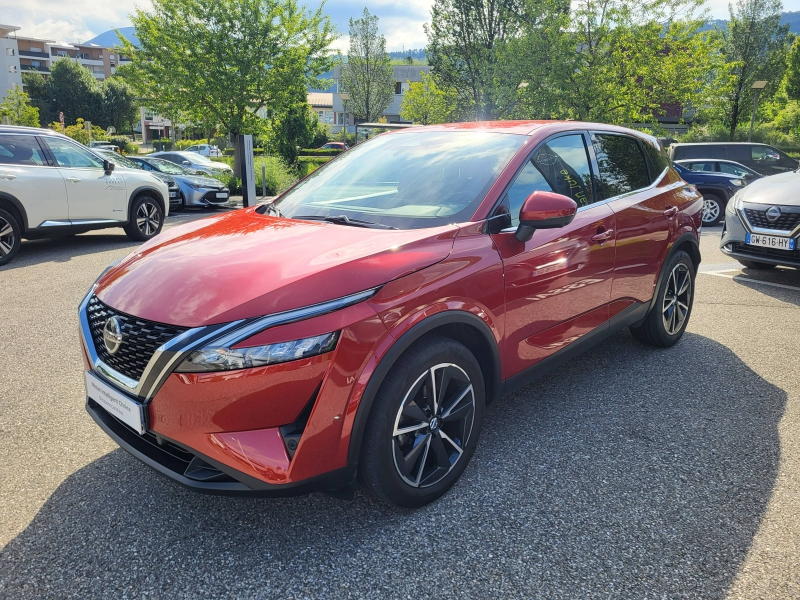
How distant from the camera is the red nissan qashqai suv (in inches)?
81.4

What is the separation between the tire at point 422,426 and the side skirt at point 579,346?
396 millimetres

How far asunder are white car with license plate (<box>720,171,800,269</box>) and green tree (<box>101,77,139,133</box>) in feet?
228

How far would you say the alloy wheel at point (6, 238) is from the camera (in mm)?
7684

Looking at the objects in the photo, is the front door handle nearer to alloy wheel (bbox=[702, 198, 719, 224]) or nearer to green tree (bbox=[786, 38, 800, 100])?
alloy wheel (bbox=[702, 198, 719, 224])

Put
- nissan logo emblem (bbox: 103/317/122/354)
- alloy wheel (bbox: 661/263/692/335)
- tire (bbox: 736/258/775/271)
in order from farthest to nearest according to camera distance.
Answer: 1. tire (bbox: 736/258/775/271)
2. alloy wheel (bbox: 661/263/692/335)
3. nissan logo emblem (bbox: 103/317/122/354)

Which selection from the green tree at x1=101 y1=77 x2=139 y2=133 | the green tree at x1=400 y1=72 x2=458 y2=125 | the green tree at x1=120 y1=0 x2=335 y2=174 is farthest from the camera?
the green tree at x1=101 y1=77 x2=139 y2=133

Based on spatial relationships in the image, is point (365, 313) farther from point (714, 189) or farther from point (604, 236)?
point (714, 189)

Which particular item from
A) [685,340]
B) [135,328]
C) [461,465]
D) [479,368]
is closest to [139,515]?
[135,328]

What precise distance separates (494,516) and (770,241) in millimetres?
5991

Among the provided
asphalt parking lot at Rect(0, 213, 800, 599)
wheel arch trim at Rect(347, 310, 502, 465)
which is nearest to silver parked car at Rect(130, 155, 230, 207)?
asphalt parking lot at Rect(0, 213, 800, 599)

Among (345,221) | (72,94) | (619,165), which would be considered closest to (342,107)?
(72,94)

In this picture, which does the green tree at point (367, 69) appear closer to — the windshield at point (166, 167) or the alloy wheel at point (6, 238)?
the windshield at point (166, 167)

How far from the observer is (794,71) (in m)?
37.2

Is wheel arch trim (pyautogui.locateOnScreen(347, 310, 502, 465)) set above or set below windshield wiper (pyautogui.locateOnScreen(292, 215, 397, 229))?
below
